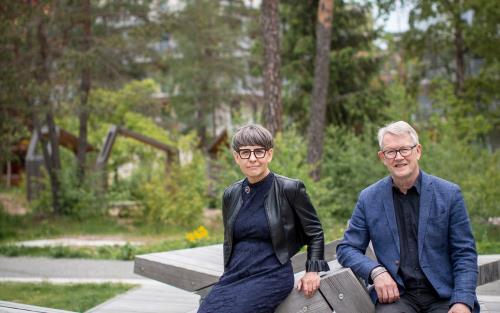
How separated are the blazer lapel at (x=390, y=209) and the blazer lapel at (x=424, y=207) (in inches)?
4.7

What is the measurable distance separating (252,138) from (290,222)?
493 millimetres

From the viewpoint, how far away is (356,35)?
2111cm

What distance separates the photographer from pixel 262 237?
3.68 metres

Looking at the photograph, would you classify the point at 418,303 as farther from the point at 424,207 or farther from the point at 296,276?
the point at 296,276

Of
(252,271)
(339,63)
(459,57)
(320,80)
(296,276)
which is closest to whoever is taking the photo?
(252,271)

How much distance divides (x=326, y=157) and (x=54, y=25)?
7.94 m

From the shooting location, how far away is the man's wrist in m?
3.50

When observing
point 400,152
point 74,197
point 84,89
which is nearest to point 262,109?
point 74,197

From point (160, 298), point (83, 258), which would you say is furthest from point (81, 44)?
point (160, 298)

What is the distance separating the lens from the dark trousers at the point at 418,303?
345 cm

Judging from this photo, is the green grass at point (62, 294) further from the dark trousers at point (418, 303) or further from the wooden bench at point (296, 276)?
the dark trousers at point (418, 303)

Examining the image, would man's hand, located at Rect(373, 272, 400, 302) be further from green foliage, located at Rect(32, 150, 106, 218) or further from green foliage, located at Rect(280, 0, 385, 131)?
green foliage, located at Rect(280, 0, 385, 131)

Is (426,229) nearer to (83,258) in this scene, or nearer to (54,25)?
(83,258)

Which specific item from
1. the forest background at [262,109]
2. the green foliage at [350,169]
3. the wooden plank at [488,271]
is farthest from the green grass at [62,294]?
the green foliage at [350,169]
